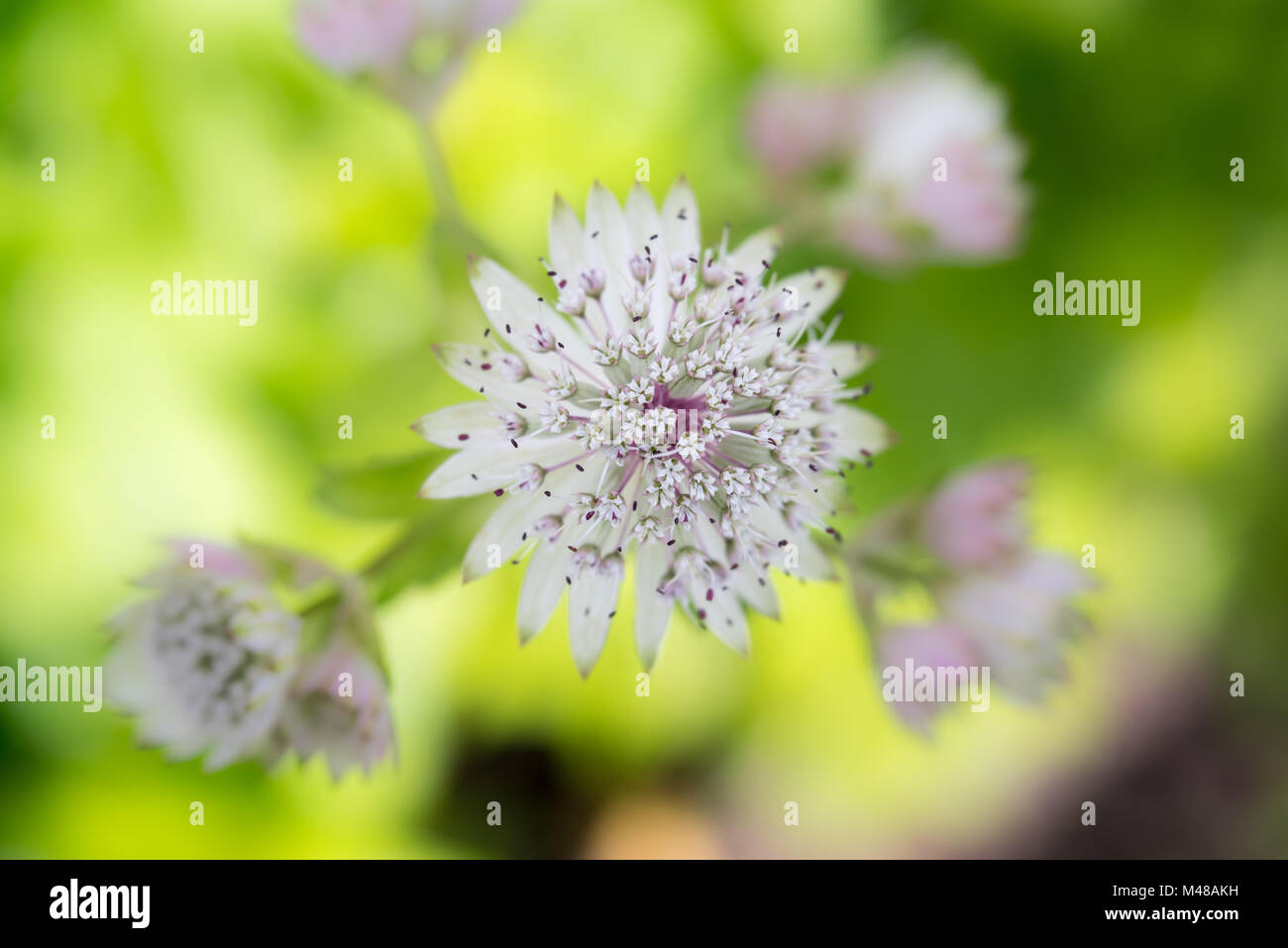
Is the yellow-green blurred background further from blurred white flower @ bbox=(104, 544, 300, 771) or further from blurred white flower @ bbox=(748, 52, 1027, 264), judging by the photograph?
blurred white flower @ bbox=(104, 544, 300, 771)

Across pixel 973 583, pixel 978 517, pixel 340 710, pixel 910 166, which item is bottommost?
pixel 340 710

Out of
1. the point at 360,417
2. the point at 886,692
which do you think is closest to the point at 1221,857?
the point at 886,692

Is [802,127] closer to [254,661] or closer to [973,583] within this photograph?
[973,583]

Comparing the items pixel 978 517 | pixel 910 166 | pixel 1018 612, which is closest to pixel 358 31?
pixel 910 166

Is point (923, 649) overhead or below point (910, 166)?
below

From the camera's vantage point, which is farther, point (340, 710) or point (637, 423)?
point (340, 710)

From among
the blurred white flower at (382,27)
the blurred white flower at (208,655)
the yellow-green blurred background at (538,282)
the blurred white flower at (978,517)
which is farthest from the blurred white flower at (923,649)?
the blurred white flower at (382,27)
